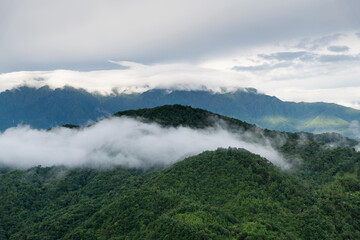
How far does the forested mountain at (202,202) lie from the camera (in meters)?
88.8

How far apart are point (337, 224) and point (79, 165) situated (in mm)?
140241

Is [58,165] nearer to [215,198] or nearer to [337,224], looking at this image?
[215,198]

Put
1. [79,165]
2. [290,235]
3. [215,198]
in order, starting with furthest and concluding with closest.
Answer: [79,165]
[215,198]
[290,235]

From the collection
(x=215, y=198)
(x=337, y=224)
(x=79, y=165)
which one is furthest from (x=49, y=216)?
(x=337, y=224)

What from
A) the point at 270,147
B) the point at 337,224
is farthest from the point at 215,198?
the point at 270,147

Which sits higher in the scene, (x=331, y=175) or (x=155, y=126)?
(x=155, y=126)

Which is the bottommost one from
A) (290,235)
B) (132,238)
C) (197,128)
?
(132,238)

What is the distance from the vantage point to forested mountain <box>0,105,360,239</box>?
291ft

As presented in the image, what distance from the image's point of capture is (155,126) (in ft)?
653

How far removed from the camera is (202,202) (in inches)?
4218

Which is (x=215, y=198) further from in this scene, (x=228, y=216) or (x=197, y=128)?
(x=197, y=128)

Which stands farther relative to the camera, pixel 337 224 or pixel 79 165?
pixel 79 165

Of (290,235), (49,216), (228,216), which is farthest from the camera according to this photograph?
(49,216)

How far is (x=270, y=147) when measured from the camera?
18450 centimetres
